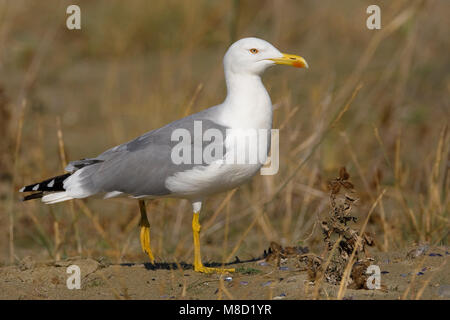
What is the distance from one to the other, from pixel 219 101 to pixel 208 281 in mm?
2924

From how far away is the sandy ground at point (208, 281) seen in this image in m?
3.47

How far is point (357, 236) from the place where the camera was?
354 cm

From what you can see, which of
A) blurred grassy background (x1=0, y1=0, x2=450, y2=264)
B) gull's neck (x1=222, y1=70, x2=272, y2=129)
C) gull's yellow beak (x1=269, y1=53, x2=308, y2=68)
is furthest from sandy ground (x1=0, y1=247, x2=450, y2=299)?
gull's yellow beak (x1=269, y1=53, x2=308, y2=68)

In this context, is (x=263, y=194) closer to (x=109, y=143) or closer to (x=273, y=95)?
(x=273, y=95)

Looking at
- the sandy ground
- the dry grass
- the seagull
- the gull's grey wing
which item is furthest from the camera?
the dry grass

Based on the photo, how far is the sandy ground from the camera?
137 inches

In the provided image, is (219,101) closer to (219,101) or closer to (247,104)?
(219,101)

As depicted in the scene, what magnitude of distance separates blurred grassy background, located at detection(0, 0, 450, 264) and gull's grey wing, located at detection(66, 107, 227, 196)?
1.98ft

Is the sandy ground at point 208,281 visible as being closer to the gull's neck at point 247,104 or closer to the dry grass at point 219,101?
the dry grass at point 219,101

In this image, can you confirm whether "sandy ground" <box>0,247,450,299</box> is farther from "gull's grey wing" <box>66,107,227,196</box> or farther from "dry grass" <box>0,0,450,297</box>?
"gull's grey wing" <box>66,107,227,196</box>

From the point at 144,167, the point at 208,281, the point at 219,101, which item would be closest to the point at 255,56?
the point at 144,167

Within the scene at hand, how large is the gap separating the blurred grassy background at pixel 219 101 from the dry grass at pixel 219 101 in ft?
0.09

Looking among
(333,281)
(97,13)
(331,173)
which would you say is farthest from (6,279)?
(97,13)

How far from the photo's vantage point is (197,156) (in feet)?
13.1
